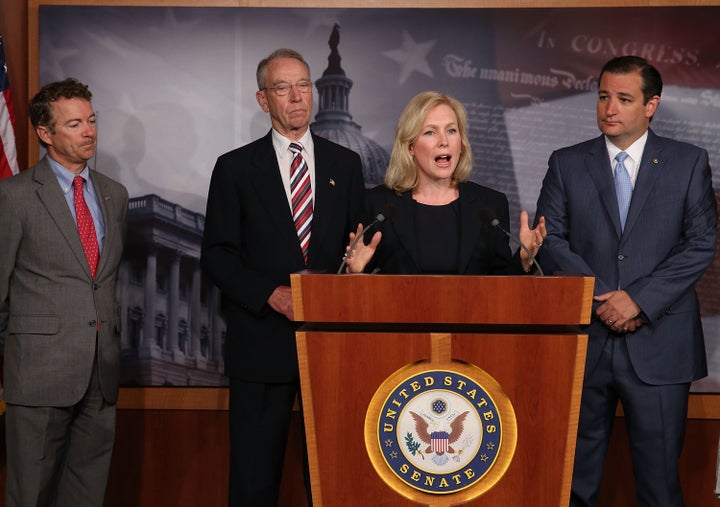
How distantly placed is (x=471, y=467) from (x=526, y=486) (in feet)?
0.48

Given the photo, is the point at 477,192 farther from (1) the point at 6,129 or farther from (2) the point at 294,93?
(1) the point at 6,129

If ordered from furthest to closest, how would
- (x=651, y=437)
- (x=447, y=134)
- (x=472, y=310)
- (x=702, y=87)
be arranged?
1. (x=702, y=87)
2. (x=651, y=437)
3. (x=447, y=134)
4. (x=472, y=310)

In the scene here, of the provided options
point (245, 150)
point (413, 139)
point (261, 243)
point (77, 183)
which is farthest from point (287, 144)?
point (77, 183)

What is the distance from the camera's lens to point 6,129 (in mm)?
3799

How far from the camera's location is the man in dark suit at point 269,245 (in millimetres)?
3287

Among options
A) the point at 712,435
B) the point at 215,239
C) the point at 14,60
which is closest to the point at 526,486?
the point at 215,239

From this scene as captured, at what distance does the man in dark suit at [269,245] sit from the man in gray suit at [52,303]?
1.43 feet

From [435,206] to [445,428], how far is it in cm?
98

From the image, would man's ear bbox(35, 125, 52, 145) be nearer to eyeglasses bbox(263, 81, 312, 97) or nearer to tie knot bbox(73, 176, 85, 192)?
tie knot bbox(73, 176, 85, 192)

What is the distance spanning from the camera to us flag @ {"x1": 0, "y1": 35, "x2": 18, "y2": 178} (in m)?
3.75

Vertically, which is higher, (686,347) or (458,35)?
(458,35)

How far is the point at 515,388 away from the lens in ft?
7.52

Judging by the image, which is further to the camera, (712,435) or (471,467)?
(712,435)

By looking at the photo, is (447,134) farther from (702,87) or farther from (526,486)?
(702,87)
